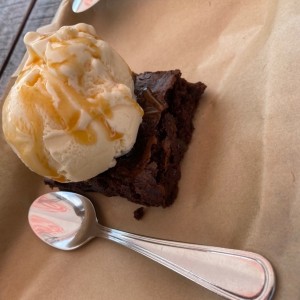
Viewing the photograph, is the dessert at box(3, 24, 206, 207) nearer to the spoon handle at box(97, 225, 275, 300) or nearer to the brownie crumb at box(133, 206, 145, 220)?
the brownie crumb at box(133, 206, 145, 220)

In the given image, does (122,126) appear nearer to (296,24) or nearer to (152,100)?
(152,100)

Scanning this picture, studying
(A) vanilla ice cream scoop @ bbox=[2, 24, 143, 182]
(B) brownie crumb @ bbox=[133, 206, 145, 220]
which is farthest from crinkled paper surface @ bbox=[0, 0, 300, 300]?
(A) vanilla ice cream scoop @ bbox=[2, 24, 143, 182]

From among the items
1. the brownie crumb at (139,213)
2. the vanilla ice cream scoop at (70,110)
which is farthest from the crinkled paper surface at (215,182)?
the vanilla ice cream scoop at (70,110)

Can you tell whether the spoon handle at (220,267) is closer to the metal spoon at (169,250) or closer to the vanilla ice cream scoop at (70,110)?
the metal spoon at (169,250)

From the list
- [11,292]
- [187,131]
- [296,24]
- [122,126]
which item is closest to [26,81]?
[122,126]

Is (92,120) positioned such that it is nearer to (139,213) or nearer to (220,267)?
(139,213)

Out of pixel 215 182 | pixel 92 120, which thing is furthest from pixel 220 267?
pixel 92 120
